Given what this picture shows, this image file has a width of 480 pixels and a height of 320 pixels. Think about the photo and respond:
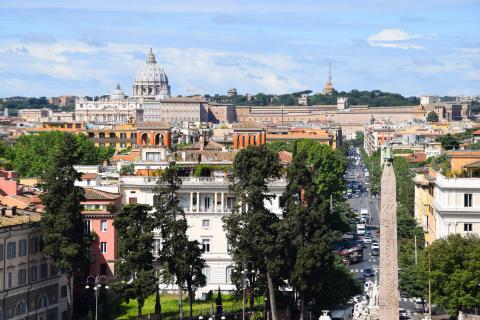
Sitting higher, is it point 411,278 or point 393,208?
point 393,208

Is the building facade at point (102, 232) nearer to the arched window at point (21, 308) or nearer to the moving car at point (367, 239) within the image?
the arched window at point (21, 308)

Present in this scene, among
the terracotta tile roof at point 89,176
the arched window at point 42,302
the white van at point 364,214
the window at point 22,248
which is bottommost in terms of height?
the arched window at point 42,302

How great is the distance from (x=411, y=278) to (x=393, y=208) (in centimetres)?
3186

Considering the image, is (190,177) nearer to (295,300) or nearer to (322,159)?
(295,300)

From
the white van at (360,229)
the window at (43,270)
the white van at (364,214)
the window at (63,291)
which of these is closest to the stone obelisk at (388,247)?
the window at (43,270)

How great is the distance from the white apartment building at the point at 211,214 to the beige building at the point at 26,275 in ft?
28.4

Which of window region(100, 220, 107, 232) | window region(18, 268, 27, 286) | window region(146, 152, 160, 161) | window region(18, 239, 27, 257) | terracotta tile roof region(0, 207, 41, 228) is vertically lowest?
window region(18, 268, 27, 286)

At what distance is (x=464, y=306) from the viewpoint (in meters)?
70.9

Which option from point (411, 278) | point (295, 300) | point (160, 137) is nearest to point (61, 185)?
point (295, 300)

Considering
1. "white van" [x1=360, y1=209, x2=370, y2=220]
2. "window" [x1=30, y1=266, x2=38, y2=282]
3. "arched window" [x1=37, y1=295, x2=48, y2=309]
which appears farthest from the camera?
"white van" [x1=360, y1=209, x2=370, y2=220]

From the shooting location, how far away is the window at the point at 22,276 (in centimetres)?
7019

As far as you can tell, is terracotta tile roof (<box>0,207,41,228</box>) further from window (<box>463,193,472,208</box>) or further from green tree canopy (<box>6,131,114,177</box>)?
green tree canopy (<box>6,131,114,177</box>)

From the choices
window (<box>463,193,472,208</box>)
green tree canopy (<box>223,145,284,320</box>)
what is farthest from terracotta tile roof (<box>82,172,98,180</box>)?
window (<box>463,193,472,208</box>)

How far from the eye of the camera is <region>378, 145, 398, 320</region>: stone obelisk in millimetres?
47125
